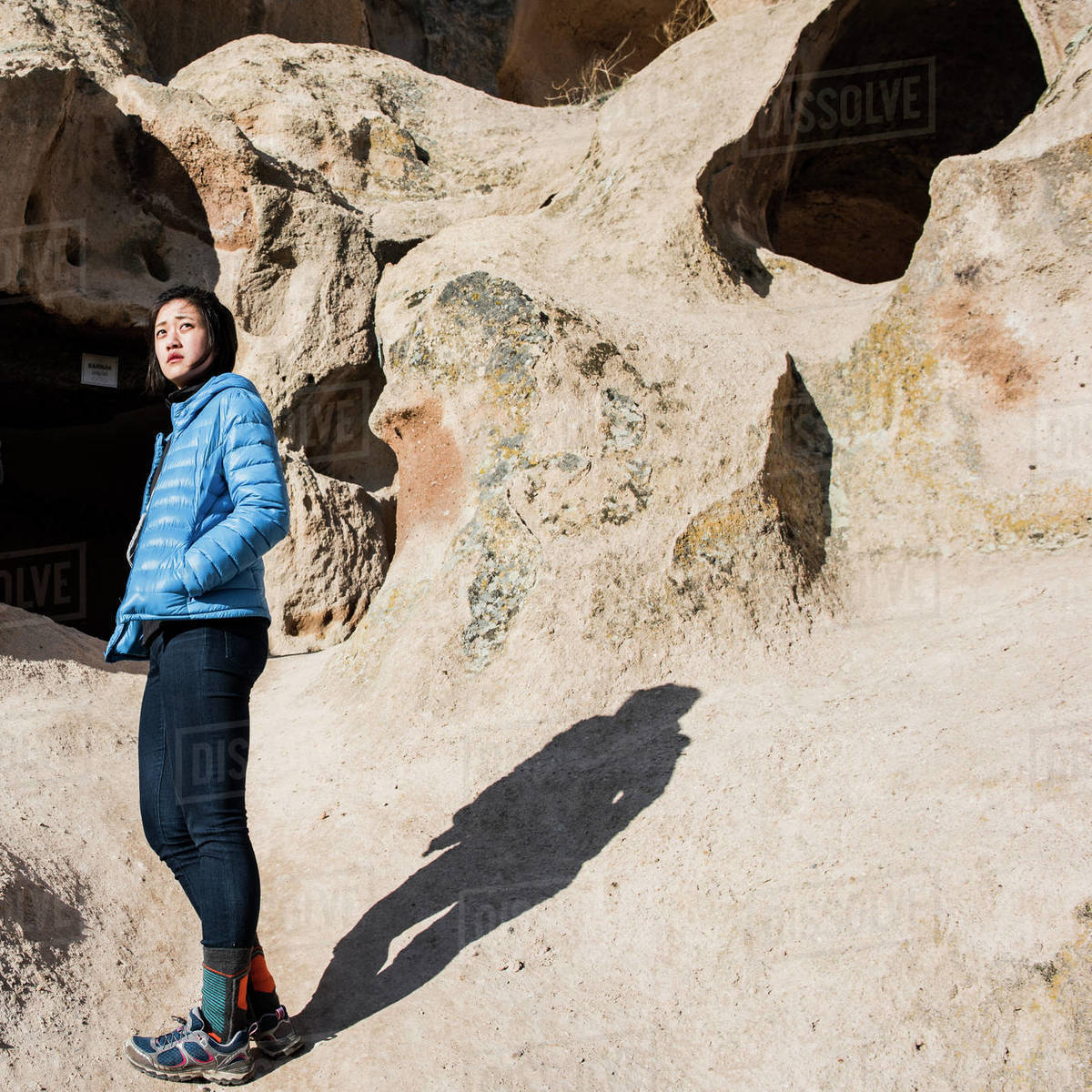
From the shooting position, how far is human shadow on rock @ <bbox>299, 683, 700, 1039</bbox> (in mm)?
2764

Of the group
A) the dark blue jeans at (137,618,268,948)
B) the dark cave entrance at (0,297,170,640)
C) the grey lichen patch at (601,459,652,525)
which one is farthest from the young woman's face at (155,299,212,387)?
the dark cave entrance at (0,297,170,640)

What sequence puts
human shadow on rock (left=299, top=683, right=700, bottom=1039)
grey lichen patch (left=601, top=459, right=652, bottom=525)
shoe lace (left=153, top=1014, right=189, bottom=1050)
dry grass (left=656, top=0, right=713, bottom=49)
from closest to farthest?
shoe lace (left=153, top=1014, right=189, bottom=1050)
human shadow on rock (left=299, top=683, right=700, bottom=1039)
grey lichen patch (left=601, top=459, right=652, bottom=525)
dry grass (left=656, top=0, right=713, bottom=49)

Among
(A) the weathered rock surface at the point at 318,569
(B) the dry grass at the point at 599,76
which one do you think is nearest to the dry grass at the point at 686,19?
(B) the dry grass at the point at 599,76

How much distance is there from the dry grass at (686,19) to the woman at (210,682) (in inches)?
303

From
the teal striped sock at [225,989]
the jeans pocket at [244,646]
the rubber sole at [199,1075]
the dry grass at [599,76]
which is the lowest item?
the rubber sole at [199,1075]

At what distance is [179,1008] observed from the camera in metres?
2.72

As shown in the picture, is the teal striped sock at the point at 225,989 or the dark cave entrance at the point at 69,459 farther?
the dark cave entrance at the point at 69,459

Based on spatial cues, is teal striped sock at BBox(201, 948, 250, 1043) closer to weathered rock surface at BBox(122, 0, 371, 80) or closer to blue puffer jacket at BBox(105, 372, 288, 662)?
blue puffer jacket at BBox(105, 372, 288, 662)

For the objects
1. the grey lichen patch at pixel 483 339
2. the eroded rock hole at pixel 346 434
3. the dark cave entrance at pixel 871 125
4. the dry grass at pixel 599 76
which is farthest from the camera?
the dry grass at pixel 599 76

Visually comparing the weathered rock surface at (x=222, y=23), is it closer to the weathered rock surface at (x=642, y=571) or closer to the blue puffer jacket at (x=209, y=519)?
the weathered rock surface at (x=642, y=571)

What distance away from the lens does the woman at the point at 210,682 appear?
2275mm

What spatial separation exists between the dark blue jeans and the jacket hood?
1.48ft

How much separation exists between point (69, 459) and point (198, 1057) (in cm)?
627

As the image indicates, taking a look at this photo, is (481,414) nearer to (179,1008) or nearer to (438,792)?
(438,792)
